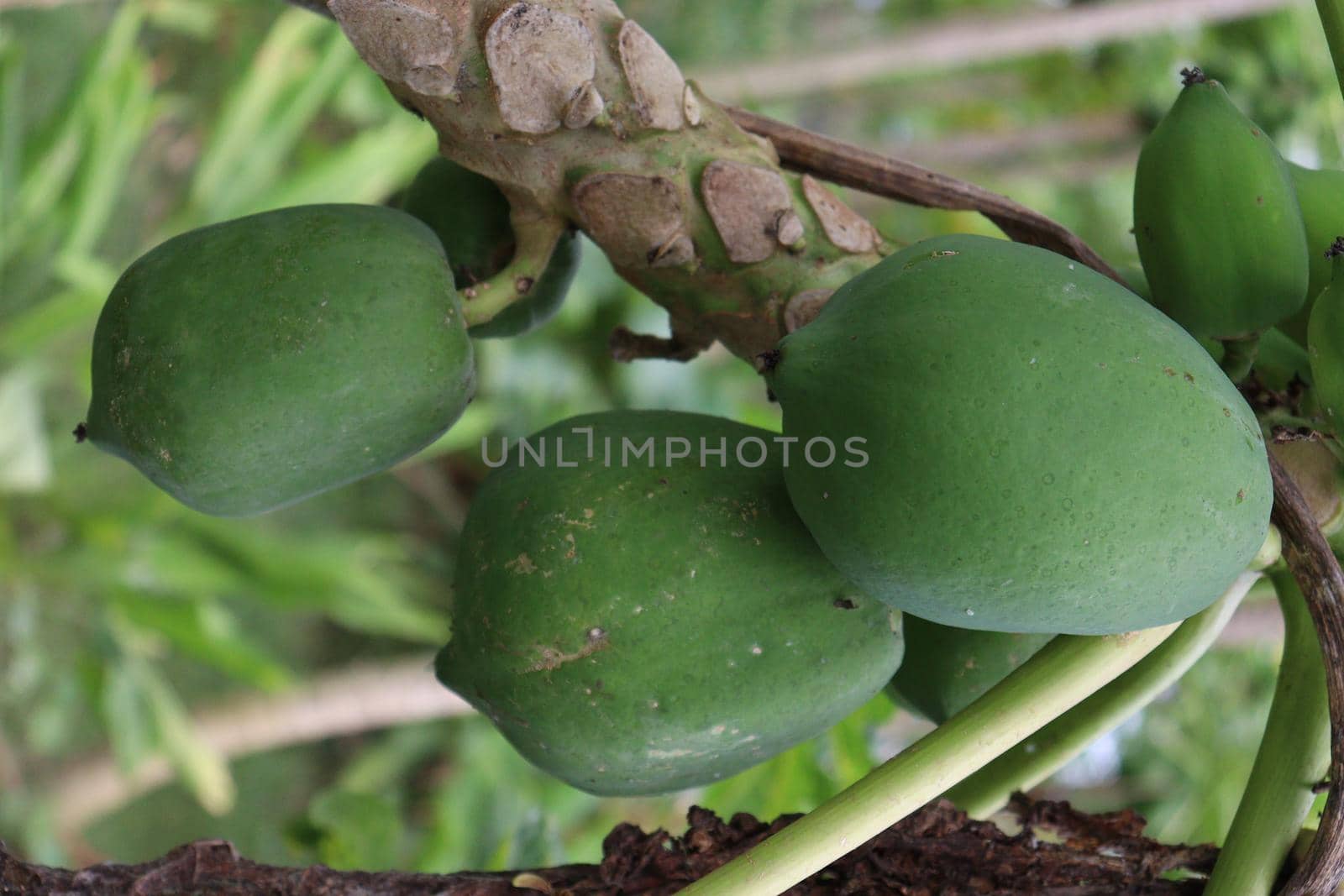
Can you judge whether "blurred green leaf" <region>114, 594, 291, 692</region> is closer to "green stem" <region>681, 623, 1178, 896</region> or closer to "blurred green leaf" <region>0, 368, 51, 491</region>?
"blurred green leaf" <region>0, 368, 51, 491</region>

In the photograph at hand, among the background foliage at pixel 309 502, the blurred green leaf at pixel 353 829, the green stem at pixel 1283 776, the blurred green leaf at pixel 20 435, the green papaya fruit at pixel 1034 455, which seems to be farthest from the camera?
the background foliage at pixel 309 502

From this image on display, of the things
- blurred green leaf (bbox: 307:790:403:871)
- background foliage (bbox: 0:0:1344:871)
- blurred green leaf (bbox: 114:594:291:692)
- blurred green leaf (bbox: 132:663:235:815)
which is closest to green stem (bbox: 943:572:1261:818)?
background foliage (bbox: 0:0:1344:871)

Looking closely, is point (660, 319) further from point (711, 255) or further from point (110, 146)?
point (711, 255)

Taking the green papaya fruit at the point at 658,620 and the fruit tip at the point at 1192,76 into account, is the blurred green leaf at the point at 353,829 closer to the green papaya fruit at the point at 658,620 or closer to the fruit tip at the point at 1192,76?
the green papaya fruit at the point at 658,620

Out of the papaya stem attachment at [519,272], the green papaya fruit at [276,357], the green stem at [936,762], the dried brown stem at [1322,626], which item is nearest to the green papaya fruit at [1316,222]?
the dried brown stem at [1322,626]

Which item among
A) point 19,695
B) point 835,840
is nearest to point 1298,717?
point 835,840

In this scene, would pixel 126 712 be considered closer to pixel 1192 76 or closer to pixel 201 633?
pixel 201 633
